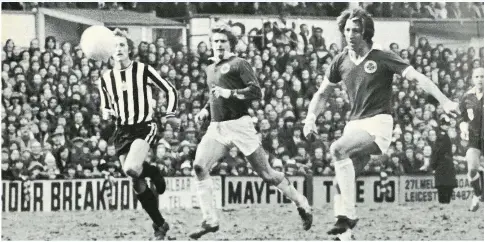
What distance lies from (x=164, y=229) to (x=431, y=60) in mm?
2570

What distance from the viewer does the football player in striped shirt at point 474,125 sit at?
6324 millimetres

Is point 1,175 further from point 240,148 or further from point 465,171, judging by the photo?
point 465,171

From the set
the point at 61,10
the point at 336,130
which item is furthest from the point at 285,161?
the point at 61,10

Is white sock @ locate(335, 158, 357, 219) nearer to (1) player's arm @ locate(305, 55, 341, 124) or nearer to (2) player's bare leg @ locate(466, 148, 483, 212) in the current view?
(1) player's arm @ locate(305, 55, 341, 124)

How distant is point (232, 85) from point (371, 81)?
3.45 feet

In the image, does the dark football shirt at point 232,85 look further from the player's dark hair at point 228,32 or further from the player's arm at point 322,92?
the player's arm at point 322,92

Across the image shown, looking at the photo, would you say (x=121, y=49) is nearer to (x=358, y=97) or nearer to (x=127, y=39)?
(x=127, y=39)

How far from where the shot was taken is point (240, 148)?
19.0 feet

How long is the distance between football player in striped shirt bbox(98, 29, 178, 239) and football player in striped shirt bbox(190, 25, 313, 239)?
1.08 feet

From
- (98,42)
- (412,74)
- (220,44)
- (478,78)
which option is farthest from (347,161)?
(98,42)

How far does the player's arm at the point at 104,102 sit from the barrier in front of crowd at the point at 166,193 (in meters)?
0.53

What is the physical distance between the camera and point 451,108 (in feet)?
20.3

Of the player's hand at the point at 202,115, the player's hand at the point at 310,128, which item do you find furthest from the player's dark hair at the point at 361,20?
the player's hand at the point at 202,115

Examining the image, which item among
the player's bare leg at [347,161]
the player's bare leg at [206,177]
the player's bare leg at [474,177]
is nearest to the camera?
the player's bare leg at [347,161]
